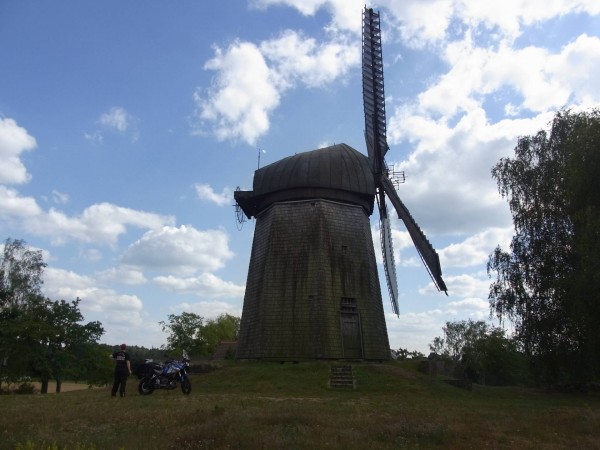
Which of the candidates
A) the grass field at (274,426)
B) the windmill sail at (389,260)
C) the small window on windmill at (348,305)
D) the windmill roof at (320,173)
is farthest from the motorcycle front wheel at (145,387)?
the windmill sail at (389,260)

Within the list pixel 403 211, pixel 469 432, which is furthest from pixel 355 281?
pixel 469 432

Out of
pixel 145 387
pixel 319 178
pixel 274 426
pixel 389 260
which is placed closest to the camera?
pixel 274 426

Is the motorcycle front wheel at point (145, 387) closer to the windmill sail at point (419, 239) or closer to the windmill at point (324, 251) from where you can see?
the windmill at point (324, 251)

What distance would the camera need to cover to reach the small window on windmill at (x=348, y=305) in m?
27.2

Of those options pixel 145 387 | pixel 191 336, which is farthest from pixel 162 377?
pixel 191 336

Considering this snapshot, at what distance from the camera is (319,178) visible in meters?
29.0

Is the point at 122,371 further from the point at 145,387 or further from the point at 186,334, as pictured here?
the point at 186,334

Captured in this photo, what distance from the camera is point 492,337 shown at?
56.6 m

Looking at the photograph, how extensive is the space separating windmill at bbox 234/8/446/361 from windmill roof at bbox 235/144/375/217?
0.19 feet

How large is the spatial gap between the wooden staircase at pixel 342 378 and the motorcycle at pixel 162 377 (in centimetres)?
639

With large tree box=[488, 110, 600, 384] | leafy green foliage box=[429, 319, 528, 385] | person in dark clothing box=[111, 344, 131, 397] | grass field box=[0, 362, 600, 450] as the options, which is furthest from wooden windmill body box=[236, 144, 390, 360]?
leafy green foliage box=[429, 319, 528, 385]

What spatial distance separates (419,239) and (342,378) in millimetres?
10288

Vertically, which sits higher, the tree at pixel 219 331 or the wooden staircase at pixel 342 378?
the tree at pixel 219 331

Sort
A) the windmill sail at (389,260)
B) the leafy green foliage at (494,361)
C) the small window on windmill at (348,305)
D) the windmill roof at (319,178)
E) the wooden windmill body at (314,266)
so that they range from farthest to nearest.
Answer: the leafy green foliage at (494,361), the windmill sail at (389,260), the windmill roof at (319,178), the small window on windmill at (348,305), the wooden windmill body at (314,266)
